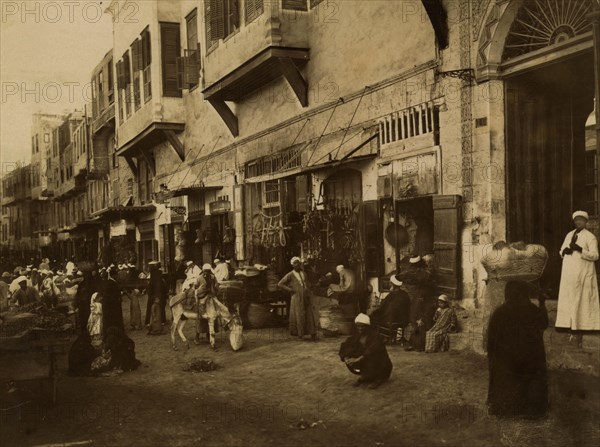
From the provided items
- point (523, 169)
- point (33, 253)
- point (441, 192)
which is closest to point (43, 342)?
point (33, 253)

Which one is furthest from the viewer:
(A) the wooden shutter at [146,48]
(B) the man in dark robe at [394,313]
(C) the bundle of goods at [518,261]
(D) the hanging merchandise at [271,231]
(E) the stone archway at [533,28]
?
(A) the wooden shutter at [146,48]

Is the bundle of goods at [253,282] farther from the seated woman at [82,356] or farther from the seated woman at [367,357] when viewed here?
the seated woman at [367,357]

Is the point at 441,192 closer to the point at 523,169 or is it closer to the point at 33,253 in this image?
the point at 523,169

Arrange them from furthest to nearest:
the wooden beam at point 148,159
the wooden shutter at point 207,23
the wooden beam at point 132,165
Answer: the wooden beam at point 132,165
the wooden beam at point 148,159
the wooden shutter at point 207,23

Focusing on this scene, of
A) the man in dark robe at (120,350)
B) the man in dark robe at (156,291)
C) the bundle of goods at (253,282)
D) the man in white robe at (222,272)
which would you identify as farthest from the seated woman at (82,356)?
the man in white robe at (222,272)

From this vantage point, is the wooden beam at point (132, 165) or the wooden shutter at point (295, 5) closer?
the wooden shutter at point (295, 5)

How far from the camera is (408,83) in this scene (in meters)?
9.05

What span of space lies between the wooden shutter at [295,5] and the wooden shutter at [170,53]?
20.0ft

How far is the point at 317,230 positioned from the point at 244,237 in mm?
4064

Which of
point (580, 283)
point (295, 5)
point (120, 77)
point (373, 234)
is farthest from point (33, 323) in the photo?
point (120, 77)

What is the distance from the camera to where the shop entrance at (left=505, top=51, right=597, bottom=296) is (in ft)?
23.3

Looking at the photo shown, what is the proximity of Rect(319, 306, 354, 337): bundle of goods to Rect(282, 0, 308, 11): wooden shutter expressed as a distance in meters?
5.82

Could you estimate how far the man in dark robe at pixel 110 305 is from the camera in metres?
8.02

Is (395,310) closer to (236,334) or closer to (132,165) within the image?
(236,334)
